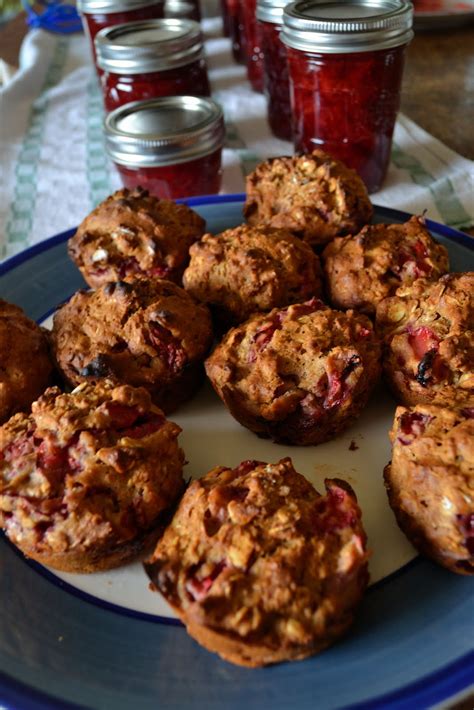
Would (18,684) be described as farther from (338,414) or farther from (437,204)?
(437,204)

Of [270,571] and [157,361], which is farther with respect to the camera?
[157,361]

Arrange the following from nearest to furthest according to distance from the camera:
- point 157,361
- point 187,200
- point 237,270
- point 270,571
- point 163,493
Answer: point 270,571, point 163,493, point 157,361, point 237,270, point 187,200

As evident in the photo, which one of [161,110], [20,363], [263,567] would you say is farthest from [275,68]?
[263,567]

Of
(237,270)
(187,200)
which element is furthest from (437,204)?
(237,270)

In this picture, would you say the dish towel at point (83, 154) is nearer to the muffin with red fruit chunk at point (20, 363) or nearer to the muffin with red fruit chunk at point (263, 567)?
the muffin with red fruit chunk at point (20, 363)

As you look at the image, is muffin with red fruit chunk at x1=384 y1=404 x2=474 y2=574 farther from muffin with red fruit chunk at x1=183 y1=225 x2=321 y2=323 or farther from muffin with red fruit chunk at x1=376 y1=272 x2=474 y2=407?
muffin with red fruit chunk at x1=183 y1=225 x2=321 y2=323

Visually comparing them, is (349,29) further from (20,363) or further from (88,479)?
(88,479)

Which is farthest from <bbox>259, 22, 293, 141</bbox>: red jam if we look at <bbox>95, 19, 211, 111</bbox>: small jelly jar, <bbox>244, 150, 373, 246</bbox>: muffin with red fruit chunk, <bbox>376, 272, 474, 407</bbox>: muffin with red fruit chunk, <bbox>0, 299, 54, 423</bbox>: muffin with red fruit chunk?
<bbox>0, 299, 54, 423</bbox>: muffin with red fruit chunk

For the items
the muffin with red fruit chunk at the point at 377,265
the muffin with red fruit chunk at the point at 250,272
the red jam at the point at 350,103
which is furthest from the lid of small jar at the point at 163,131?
the muffin with red fruit chunk at the point at 377,265
